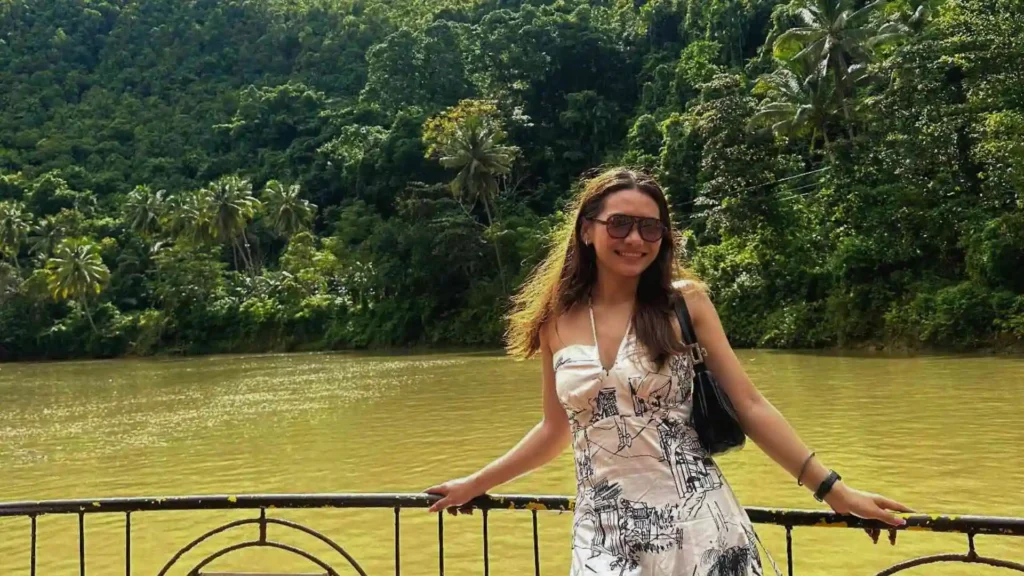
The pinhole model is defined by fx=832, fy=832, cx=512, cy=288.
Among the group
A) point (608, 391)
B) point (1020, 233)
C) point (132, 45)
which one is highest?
point (132, 45)

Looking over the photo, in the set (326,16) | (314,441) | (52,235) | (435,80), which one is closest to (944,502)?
(314,441)

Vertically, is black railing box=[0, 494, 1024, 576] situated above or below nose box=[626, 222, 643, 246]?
below

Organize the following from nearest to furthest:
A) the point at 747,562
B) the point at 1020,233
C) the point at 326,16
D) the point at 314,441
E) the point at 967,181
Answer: the point at 747,562, the point at 314,441, the point at 1020,233, the point at 967,181, the point at 326,16

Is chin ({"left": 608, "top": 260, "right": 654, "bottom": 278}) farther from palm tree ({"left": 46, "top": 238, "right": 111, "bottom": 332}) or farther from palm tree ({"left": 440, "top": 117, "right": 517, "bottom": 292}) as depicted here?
palm tree ({"left": 46, "top": 238, "right": 111, "bottom": 332})

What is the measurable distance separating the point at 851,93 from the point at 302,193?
36635mm

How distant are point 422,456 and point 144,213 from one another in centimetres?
4586

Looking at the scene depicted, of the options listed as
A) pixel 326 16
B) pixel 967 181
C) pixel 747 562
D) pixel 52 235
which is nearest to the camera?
pixel 747 562

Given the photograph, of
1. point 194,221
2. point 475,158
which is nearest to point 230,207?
point 194,221

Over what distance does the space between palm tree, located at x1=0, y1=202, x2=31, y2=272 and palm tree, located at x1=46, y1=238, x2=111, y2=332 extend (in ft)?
16.9

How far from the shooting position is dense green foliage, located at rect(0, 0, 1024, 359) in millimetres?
21047

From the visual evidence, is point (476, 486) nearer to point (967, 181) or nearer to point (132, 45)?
point (967, 181)

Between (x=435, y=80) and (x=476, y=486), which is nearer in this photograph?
(x=476, y=486)

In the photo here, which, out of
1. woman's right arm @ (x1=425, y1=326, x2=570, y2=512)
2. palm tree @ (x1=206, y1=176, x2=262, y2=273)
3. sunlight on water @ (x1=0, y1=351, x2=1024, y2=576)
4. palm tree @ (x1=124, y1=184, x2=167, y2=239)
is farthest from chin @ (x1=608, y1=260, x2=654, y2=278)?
palm tree @ (x1=124, y1=184, x2=167, y2=239)

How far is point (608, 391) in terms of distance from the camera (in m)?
1.66
